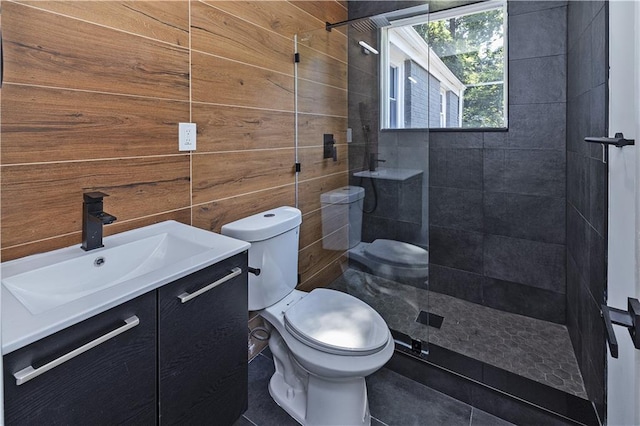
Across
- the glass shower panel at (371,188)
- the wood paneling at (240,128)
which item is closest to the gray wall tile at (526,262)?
the glass shower panel at (371,188)

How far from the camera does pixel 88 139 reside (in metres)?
1.22

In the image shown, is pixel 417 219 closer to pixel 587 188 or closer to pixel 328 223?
pixel 328 223

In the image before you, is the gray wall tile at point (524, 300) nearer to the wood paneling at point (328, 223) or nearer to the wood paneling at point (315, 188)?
the wood paneling at point (328, 223)

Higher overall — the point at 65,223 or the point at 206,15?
the point at 206,15

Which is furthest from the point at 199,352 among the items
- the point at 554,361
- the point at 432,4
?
the point at 432,4

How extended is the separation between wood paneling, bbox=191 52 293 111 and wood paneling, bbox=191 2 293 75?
0.04 metres

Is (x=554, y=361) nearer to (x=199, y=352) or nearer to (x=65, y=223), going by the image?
(x=199, y=352)

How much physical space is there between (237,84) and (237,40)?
0.72ft

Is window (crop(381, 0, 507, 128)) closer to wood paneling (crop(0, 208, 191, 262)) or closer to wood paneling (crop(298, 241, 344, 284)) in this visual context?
wood paneling (crop(298, 241, 344, 284))

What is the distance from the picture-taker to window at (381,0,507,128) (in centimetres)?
215

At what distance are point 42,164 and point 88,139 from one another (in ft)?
0.55

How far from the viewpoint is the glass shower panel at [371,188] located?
2.20 metres

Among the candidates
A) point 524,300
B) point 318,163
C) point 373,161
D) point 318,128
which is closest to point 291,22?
point 318,128

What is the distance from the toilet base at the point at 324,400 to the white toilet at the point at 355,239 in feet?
2.91
